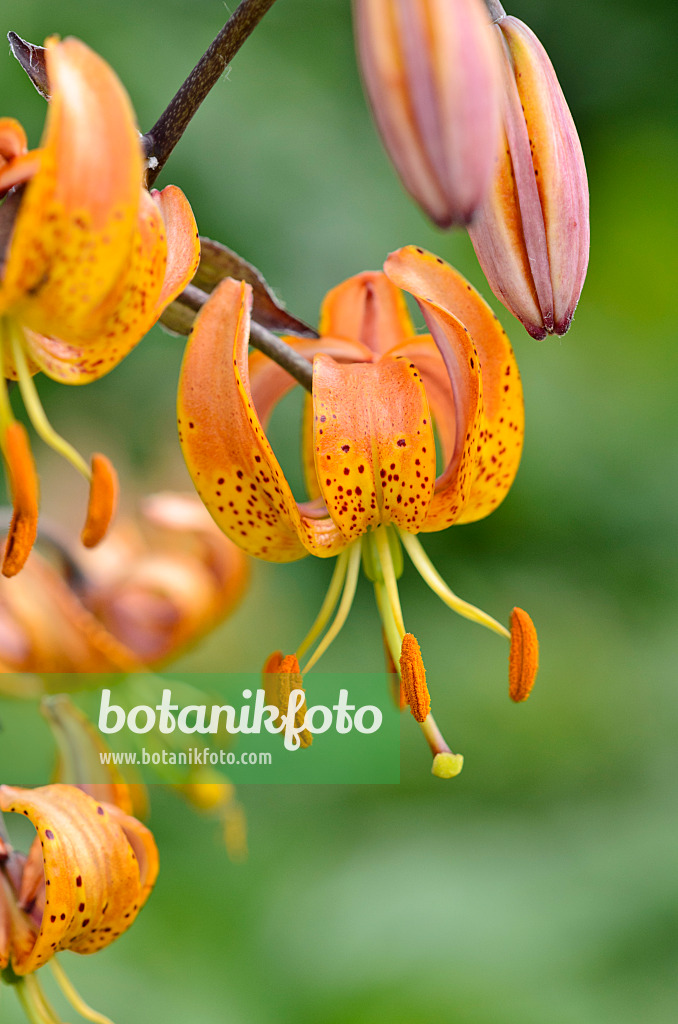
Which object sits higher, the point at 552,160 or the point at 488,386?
the point at 552,160

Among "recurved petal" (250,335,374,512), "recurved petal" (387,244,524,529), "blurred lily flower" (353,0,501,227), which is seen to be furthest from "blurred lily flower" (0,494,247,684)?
"blurred lily flower" (353,0,501,227)

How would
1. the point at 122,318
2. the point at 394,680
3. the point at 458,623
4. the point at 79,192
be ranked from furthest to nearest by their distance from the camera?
the point at 458,623 < the point at 394,680 < the point at 122,318 < the point at 79,192

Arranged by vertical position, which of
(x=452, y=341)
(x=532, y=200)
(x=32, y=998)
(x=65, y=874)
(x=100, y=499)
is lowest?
(x=32, y=998)

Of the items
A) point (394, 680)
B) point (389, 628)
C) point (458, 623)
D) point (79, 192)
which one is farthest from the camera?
point (458, 623)

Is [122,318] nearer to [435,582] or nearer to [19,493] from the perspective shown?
[19,493]

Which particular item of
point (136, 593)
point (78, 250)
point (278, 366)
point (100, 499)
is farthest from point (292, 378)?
point (136, 593)

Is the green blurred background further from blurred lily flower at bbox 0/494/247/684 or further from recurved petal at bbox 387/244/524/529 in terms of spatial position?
recurved petal at bbox 387/244/524/529
